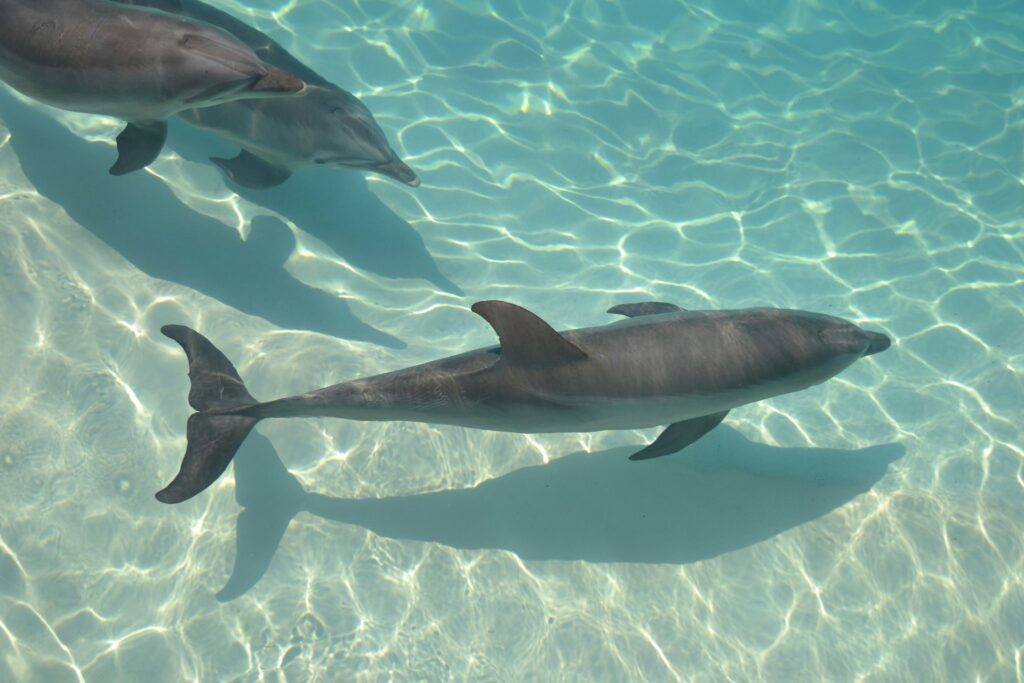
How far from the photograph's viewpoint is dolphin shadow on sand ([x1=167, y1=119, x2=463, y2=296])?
791cm

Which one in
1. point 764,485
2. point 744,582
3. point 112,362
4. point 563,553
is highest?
point 764,485

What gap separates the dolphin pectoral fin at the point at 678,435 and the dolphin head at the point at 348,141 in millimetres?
3660

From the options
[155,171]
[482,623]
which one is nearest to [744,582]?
[482,623]

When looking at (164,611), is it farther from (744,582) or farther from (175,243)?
(744,582)

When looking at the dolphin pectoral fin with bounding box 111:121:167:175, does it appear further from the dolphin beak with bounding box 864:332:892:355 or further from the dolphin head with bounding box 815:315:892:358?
the dolphin beak with bounding box 864:332:892:355

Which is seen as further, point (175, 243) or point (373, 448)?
point (175, 243)

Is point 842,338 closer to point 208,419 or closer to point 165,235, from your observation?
point 208,419

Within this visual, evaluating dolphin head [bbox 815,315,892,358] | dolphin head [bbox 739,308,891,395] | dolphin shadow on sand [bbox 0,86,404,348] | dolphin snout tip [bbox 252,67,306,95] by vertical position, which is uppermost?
dolphin head [bbox 815,315,892,358]

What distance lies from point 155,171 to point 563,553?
5764 millimetres

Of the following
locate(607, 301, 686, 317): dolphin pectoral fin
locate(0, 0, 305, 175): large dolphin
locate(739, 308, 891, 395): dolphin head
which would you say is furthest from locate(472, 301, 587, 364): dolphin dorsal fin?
locate(0, 0, 305, 175): large dolphin

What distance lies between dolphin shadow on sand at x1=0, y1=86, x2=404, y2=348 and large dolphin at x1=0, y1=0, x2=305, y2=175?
60.4 inches

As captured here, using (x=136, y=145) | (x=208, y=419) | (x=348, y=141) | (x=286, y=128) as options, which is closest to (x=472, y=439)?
(x=208, y=419)

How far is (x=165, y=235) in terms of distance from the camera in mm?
7141

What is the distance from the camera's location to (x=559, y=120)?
10.5 metres
